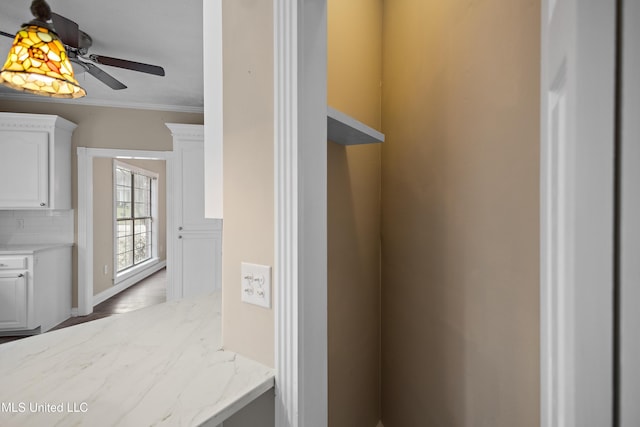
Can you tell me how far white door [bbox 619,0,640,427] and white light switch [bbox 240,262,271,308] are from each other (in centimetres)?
66

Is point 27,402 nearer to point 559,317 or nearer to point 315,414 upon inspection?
point 315,414

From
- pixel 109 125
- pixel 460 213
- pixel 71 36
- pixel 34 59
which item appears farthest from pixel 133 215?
pixel 460 213

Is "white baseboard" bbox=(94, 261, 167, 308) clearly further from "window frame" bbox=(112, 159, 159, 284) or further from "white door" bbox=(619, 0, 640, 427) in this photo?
"white door" bbox=(619, 0, 640, 427)

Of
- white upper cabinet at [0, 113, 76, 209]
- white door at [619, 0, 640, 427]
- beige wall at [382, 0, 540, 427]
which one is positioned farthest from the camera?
white upper cabinet at [0, 113, 76, 209]

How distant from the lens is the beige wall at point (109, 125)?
412 cm

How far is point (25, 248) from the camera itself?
12.0 feet

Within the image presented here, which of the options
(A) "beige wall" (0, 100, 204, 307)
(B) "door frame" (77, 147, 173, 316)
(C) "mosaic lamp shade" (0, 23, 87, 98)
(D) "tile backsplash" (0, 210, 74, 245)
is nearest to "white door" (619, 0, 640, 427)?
(C) "mosaic lamp shade" (0, 23, 87, 98)

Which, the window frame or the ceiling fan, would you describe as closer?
the ceiling fan

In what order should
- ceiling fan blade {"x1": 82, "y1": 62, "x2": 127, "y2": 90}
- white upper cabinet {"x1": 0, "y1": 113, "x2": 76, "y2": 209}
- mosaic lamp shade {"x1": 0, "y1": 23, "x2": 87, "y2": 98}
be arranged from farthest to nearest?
white upper cabinet {"x1": 0, "y1": 113, "x2": 76, "y2": 209} → ceiling fan blade {"x1": 82, "y1": 62, "x2": 127, "y2": 90} → mosaic lamp shade {"x1": 0, "y1": 23, "x2": 87, "y2": 98}

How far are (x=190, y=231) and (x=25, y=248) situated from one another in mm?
1680

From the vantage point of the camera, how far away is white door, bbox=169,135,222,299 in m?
4.05

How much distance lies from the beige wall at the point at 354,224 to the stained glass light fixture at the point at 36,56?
134 cm

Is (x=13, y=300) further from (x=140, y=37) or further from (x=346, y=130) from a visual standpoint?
(x=346, y=130)

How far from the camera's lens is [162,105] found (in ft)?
14.3
